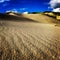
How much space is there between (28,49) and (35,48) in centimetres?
19

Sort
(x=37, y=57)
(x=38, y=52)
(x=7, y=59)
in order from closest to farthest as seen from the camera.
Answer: (x=7, y=59), (x=37, y=57), (x=38, y=52)

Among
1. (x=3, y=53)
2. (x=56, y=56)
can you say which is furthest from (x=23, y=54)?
(x=56, y=56)

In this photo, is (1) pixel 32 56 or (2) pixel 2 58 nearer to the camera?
(2) pixel 2 58

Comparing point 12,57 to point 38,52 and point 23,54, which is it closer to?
point 23,54

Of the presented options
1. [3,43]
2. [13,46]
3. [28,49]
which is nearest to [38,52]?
[28,49]

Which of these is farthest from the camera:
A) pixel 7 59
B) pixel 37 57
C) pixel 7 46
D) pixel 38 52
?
pixel 7 46

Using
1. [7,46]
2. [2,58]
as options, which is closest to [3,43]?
[7,46]

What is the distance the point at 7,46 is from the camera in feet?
10.5

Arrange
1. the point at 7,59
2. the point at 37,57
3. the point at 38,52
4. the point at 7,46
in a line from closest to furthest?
the point at 7,59, the point at 37,57, the point at 38,52, the point at 7,46

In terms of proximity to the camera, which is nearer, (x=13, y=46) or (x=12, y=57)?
(x=12, y=57)

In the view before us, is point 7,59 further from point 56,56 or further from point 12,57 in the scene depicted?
point 56,56

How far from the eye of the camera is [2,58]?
8.32 ft

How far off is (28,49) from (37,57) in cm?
46

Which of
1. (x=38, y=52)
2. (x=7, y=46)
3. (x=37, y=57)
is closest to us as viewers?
(x=37, y=57)
